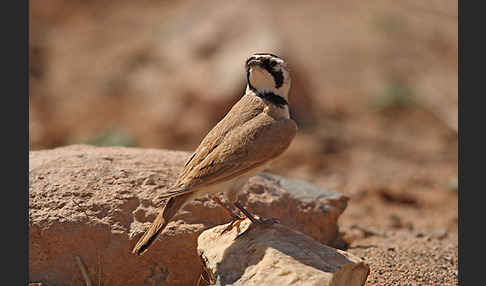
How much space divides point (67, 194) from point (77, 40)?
1170 cm

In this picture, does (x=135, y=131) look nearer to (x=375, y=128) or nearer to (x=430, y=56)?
(x=375, y=128)

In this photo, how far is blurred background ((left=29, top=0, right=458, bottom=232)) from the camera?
1048cm

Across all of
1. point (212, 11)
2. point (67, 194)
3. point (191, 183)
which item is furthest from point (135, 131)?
point (191, 183)

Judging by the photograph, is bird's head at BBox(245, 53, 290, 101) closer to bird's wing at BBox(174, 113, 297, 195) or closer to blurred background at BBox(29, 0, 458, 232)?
bird's wing at BBox(174, 113, 297, 195)

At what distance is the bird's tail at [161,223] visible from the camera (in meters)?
4.51

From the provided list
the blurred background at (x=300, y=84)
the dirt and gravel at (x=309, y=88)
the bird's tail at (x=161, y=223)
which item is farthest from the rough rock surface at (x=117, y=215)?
the blurred background at (x=300, y=84)

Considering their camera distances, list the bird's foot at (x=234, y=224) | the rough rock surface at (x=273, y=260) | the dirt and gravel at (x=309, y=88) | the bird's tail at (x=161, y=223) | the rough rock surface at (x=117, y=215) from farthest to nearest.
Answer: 1. the dirt and gravel at (x=309, y=88)
2. the rough rock surface at (x=117, y=215)
3. the bird's foot at (x=234, y=224)
4. the bird's tail at (x=161, y=223)
5. the rough rock surface at (x=273, y=260)

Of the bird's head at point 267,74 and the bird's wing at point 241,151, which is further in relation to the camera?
the bird's head at point 267,74

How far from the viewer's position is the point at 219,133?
4965 millimetres

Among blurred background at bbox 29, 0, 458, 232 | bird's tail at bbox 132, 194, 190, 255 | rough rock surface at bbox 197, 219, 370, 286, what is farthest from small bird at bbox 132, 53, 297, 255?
blurred background at bbox 29, 0, 458, 232

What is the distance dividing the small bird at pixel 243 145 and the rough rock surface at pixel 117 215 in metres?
0.32

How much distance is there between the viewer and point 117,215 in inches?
210

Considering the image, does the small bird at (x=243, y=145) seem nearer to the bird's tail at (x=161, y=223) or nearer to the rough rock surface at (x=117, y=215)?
the bird's tail at (x=161, y=223)

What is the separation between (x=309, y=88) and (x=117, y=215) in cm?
770
